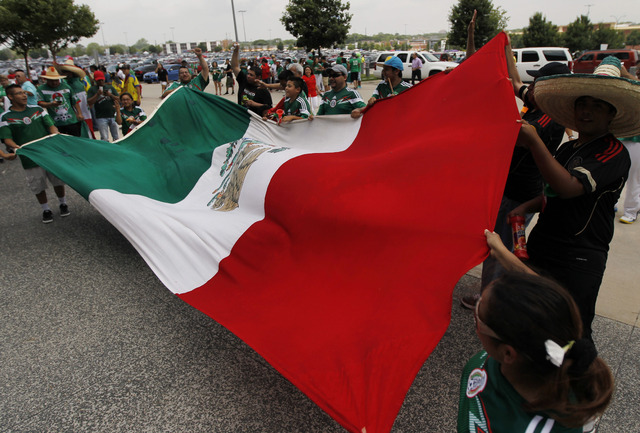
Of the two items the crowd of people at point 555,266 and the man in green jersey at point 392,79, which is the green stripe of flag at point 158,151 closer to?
the man in green jersey at point 392,79

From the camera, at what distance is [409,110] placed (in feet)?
10.9

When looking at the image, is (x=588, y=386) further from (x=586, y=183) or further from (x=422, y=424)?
(x=422, y=424)

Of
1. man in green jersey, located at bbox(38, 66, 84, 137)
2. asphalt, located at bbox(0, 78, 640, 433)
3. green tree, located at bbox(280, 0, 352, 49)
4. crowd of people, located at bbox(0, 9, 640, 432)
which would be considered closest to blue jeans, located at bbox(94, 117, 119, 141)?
man in green jersey, located at bbox(38, 66, 84, 137)

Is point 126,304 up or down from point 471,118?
down

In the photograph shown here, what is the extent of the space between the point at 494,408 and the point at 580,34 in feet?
139

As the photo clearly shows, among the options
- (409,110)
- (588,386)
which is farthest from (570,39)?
(588,386)

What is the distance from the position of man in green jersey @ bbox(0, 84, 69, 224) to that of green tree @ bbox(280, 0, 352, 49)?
2692 centimetres

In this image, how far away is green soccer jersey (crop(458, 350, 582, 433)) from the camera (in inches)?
41.9

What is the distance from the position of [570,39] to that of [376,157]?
40.6m

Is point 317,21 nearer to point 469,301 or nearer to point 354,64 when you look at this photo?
point 354,64

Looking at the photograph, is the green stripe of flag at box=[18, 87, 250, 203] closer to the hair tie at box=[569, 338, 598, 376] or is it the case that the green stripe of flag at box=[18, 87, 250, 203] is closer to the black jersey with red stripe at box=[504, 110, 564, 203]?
the black jersey with red stripe at box=[504, 110, 564, 203]

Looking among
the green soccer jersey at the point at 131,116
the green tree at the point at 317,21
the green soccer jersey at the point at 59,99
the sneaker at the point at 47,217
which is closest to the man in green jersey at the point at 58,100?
the green soccer jersey at the point at 59,99

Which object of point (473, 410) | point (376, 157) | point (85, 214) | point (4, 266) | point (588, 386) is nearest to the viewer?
point (588, 386)

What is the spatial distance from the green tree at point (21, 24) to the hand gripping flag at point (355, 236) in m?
25.3
